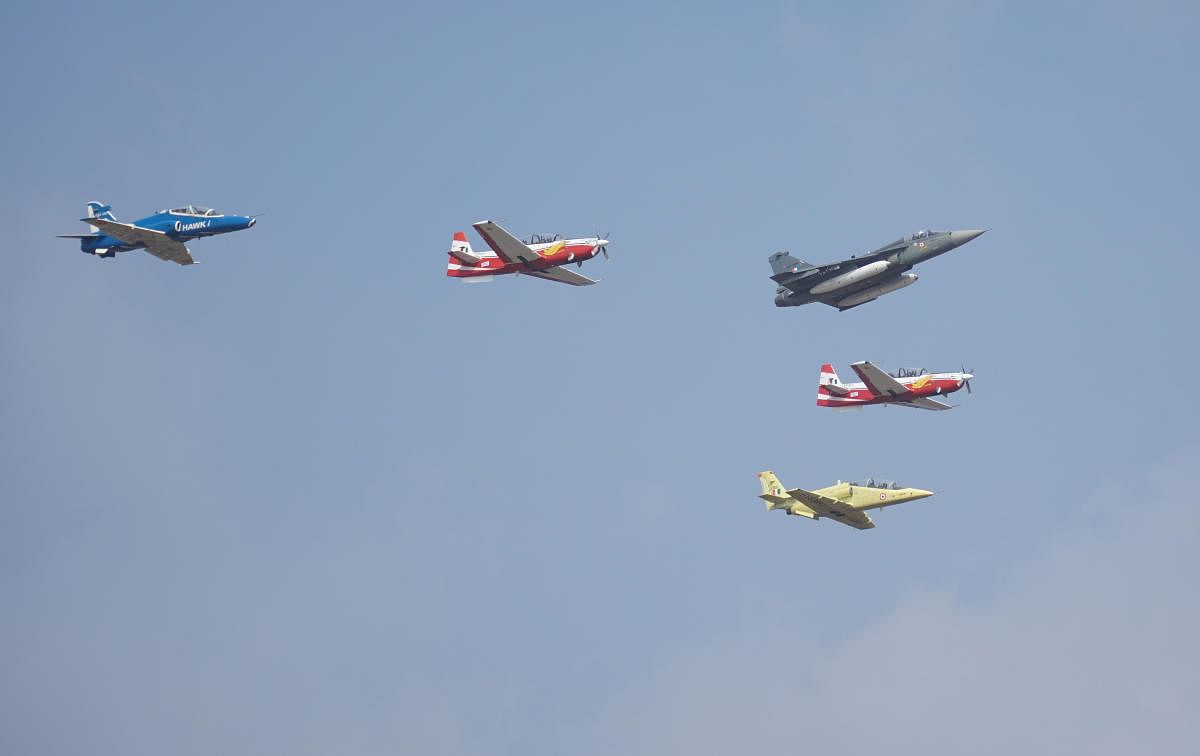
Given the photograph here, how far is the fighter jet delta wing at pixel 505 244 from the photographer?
358 feet

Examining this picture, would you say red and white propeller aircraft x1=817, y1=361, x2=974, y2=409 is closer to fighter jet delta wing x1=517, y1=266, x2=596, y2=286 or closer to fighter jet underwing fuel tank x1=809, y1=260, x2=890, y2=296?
fighter jet underwing fuel tank x1=809, y1=260, x2=890, y2=296

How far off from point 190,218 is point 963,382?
55.6 meters

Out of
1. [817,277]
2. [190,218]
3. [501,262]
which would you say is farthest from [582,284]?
[190,218]

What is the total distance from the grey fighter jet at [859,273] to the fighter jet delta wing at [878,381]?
27.2 ft

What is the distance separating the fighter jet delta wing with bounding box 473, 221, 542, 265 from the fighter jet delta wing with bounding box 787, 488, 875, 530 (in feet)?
79.8

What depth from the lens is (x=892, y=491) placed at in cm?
11425

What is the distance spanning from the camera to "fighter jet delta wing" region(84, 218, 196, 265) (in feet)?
368

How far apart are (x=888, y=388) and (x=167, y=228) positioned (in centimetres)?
5208

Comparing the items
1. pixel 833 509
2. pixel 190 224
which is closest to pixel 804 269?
pixel 833 509

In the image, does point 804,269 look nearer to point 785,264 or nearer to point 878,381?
point 785,264

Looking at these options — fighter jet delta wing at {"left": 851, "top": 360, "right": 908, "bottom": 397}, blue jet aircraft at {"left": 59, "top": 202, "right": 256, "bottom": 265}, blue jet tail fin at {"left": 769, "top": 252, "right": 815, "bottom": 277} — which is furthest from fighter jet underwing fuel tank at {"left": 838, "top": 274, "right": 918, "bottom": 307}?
blue jet aircraft at {"left": 59, "top": 202, "right": 256, "bottom": 265}

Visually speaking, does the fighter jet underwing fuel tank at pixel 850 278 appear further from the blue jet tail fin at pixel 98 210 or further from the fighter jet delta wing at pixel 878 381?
the blue jet tail fin at pixel 98 210

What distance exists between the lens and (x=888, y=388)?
118750 mm

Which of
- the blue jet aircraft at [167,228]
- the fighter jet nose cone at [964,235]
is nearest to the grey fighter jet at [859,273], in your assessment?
the fighter jet nose cone at [964,235]
